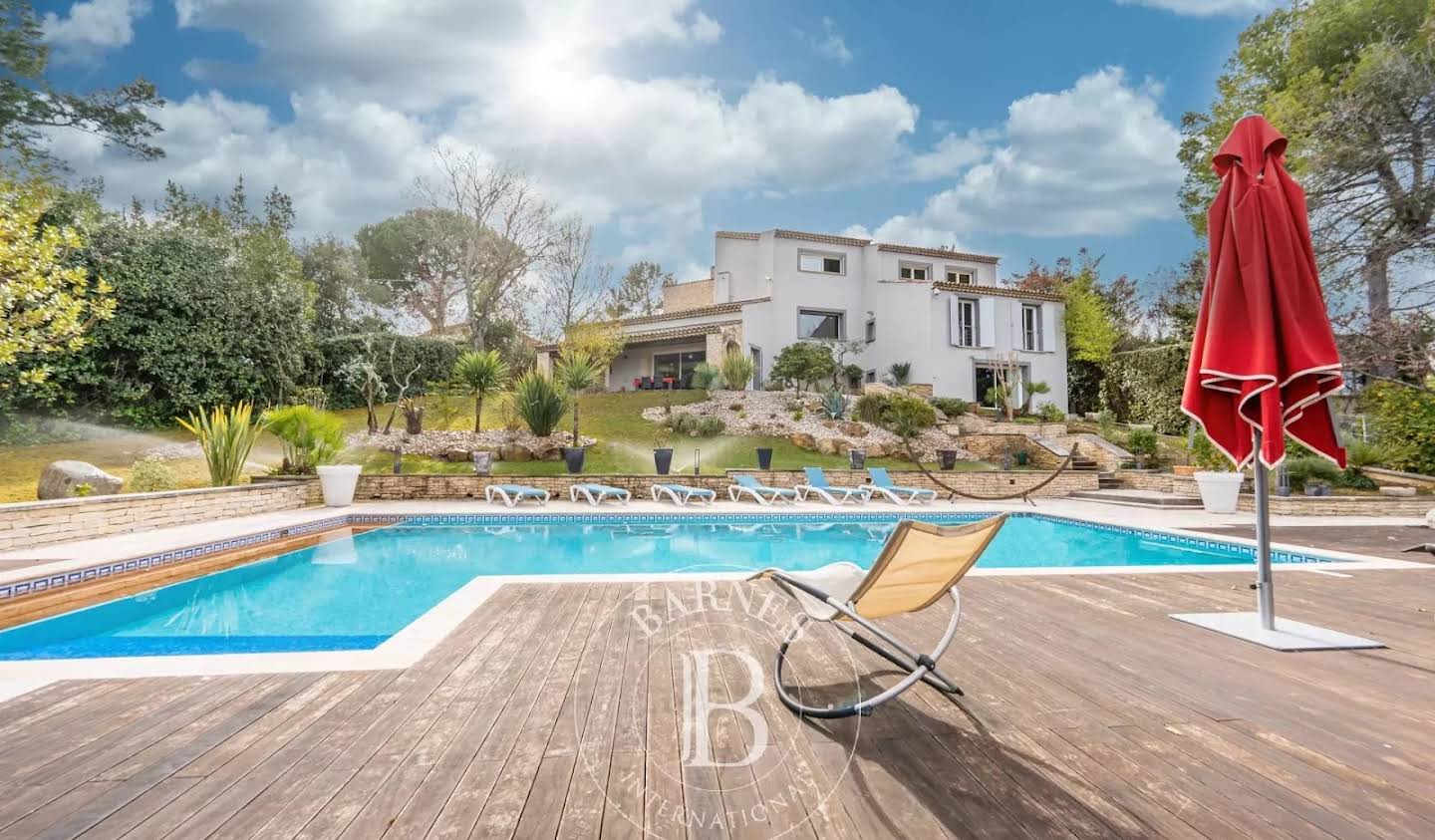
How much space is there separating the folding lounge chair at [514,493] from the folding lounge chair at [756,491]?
336 centimetres

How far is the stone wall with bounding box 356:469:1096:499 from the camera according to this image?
42.7 ft

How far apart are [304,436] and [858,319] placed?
64.4ft

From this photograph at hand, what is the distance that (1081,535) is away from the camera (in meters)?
10.1

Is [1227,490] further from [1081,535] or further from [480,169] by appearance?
[480,169]

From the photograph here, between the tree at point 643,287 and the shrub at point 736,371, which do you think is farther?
the tree at point 643,287

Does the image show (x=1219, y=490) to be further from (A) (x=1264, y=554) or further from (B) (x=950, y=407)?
(B) (x=950, y=407)

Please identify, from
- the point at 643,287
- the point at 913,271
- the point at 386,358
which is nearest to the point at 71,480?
the point at 386,358

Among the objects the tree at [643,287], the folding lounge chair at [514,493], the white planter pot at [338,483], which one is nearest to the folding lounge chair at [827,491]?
the folding lounge chair at [514,493]

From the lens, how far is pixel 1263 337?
10.8 feet

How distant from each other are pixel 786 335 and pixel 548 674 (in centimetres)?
2264

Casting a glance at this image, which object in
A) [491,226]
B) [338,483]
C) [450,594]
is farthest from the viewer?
[491,226]

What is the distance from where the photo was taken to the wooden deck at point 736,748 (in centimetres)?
189

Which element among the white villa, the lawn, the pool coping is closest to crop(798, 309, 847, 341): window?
the white villa

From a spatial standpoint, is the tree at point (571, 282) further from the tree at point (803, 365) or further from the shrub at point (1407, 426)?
the shrub at point (1407, 426)
